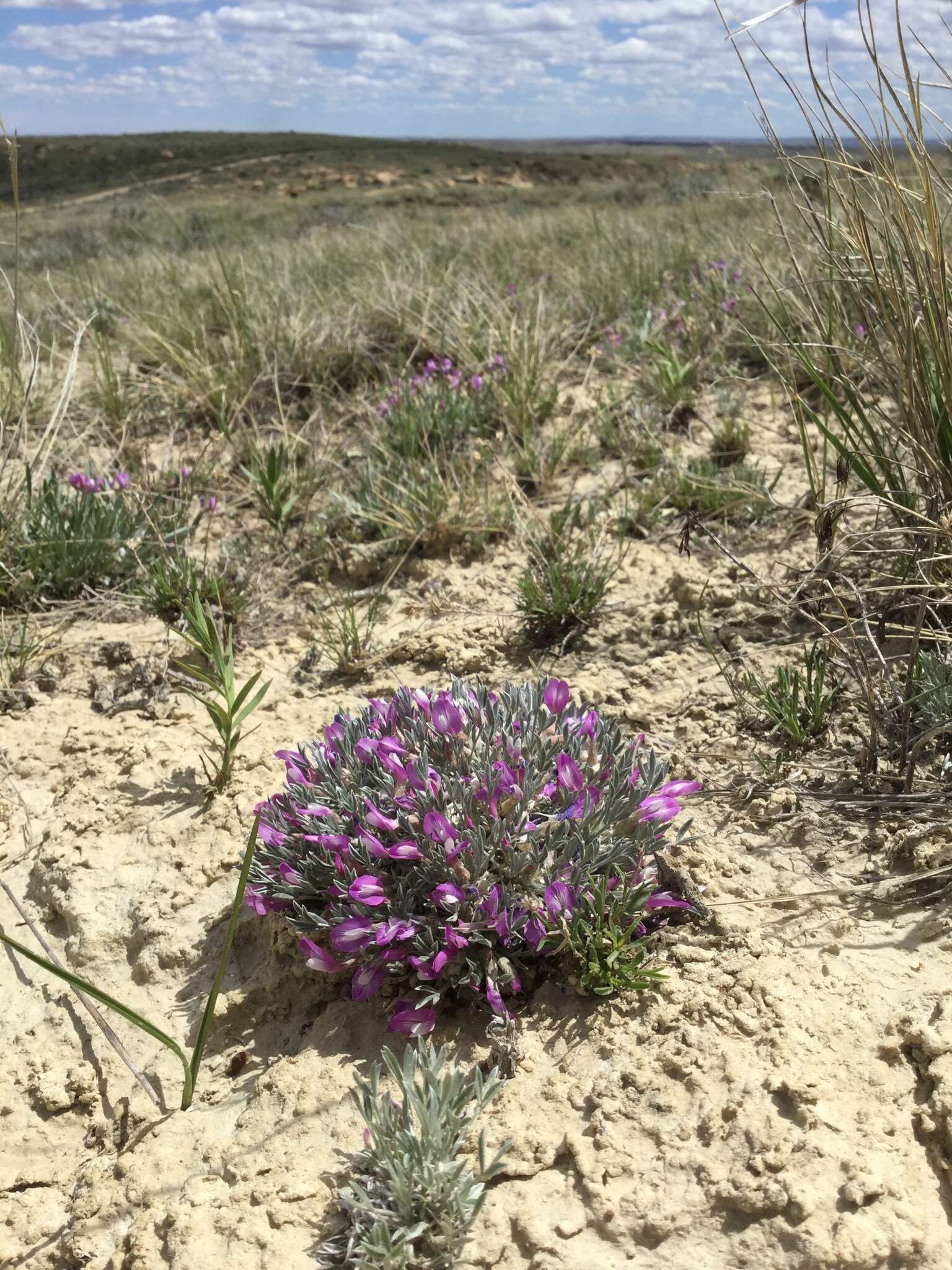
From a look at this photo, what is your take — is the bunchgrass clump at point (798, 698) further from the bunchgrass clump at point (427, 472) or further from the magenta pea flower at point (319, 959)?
the bunchgrass clump at point (427, 472)

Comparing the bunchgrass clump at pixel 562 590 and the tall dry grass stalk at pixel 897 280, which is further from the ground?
the tall dry grass stalk at pixel 897 280

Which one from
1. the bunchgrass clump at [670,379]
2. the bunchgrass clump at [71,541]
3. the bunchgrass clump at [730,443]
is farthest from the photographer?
the bunchgrass clump at [670,379]

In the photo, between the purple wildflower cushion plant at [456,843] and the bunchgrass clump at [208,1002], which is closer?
the bunchgrass clump at [208,1002]

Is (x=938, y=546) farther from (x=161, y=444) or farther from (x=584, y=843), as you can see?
(x=161, y=444)

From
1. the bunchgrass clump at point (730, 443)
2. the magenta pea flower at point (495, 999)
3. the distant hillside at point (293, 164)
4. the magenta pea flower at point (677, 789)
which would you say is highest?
the distant hillside at point (293, 164)

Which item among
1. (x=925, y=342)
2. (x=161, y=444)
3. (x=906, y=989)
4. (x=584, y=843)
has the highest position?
(x=925, y=342)

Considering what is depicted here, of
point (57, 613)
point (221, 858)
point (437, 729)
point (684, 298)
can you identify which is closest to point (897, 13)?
point (437, 729)

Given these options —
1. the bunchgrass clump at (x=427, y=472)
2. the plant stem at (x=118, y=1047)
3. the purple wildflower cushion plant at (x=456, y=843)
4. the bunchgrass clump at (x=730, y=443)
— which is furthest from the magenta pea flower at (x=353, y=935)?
the bunchgrass clump at (x=730, y=443)

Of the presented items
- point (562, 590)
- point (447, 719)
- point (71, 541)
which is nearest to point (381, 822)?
point (447, 719)

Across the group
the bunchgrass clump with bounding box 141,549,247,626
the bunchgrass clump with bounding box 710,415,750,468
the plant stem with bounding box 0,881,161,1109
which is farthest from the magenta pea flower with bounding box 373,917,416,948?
the bunchgrass clump with bounding box 710,415,750,468
